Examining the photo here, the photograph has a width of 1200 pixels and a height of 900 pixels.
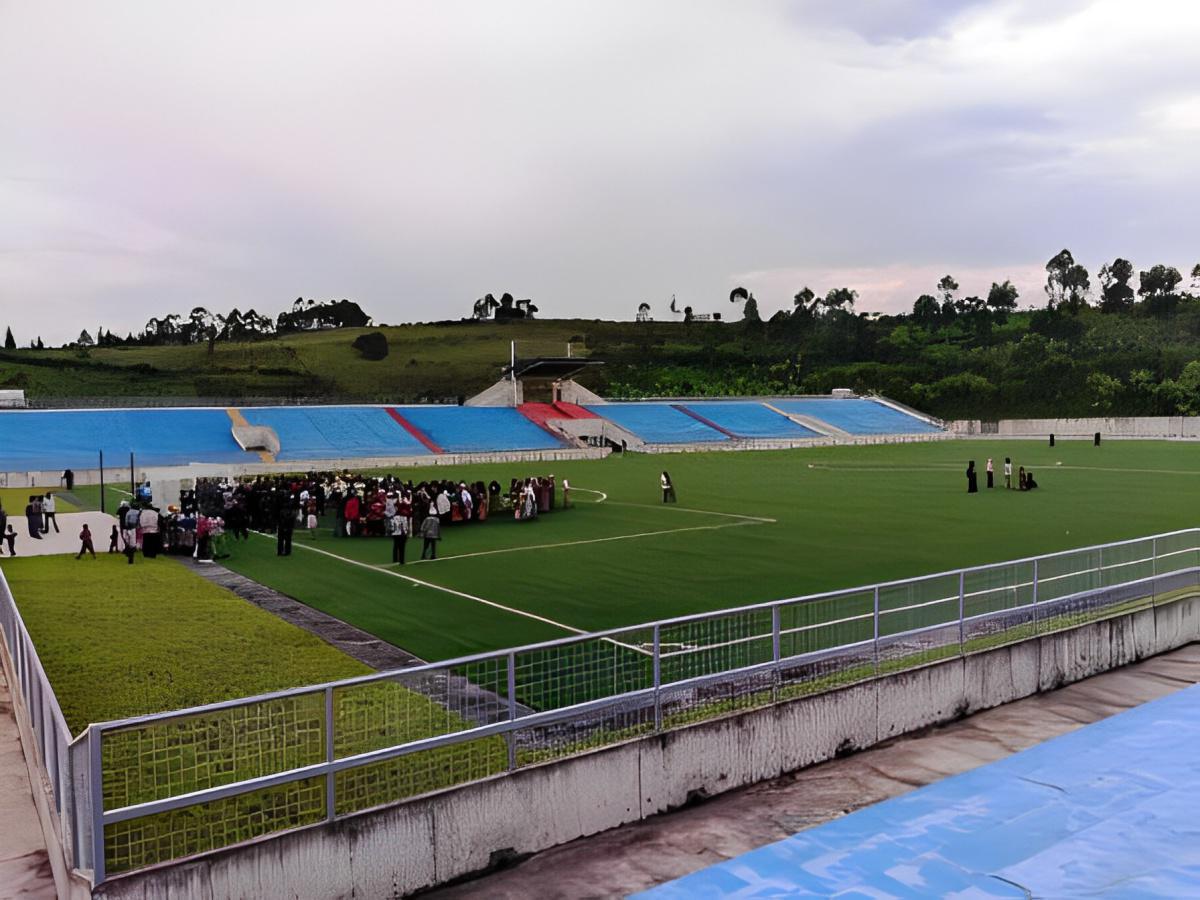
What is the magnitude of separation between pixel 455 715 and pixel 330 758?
1241mm

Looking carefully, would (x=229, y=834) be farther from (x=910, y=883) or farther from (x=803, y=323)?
(x=803, y=323)

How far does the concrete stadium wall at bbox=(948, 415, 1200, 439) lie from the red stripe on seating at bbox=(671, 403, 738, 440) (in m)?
26.9

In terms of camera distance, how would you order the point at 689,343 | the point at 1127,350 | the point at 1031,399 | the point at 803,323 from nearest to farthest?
the point at 1031,399 → the point at 1127,350 → the point at 689,343 → the point at 803,323

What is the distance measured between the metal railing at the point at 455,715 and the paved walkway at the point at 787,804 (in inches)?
31.0

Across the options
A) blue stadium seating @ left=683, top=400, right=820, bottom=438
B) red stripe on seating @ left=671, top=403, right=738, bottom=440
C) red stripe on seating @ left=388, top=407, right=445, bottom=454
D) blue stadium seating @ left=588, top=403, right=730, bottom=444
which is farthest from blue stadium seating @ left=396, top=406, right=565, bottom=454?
blue stadium seating @ left=683, top=400, right=820, bottom=438

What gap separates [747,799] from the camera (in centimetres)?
915

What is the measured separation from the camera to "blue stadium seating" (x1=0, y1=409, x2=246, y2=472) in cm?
5441

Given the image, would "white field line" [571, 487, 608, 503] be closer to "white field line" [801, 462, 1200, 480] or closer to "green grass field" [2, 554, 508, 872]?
"white field line" [801, 462, 1200, 480]

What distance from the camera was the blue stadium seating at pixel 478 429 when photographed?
226 ft

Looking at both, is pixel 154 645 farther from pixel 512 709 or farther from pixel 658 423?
pixel 658 423

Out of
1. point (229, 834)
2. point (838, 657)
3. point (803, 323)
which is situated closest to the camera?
point (229, 834)

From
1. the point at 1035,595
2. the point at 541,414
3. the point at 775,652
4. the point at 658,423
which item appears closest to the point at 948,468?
the point at 658,423

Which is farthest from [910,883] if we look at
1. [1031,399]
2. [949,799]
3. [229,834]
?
[1031,399]

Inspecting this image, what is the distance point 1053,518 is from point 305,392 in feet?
370
